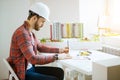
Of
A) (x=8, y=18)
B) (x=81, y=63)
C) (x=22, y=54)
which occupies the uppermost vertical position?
(x=8, y=18)

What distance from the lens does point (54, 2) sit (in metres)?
3.23

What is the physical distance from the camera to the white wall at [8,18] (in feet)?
10.4

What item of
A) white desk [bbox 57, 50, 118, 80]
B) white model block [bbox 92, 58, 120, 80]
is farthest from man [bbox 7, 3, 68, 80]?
white model block [bbox 92, 58, 120, 80]

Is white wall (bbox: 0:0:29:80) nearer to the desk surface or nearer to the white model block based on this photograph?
the desk surface

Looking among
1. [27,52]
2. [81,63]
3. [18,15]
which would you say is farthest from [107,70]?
[18,15]

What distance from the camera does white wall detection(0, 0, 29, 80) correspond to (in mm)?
3156

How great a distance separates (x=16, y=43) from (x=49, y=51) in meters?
0.53

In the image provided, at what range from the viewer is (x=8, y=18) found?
3.18 meters

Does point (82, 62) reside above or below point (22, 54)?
below

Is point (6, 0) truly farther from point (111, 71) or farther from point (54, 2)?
point (111, 71)

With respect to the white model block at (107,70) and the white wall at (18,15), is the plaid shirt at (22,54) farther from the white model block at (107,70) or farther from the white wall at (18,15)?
the white wall at (18,15)

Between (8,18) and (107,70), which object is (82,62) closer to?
(107,70)

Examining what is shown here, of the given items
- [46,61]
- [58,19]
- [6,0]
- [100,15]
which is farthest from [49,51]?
[100,15]

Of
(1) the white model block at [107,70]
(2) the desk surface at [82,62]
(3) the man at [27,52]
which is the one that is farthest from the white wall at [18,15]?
(1) the white model block at [107,70]
